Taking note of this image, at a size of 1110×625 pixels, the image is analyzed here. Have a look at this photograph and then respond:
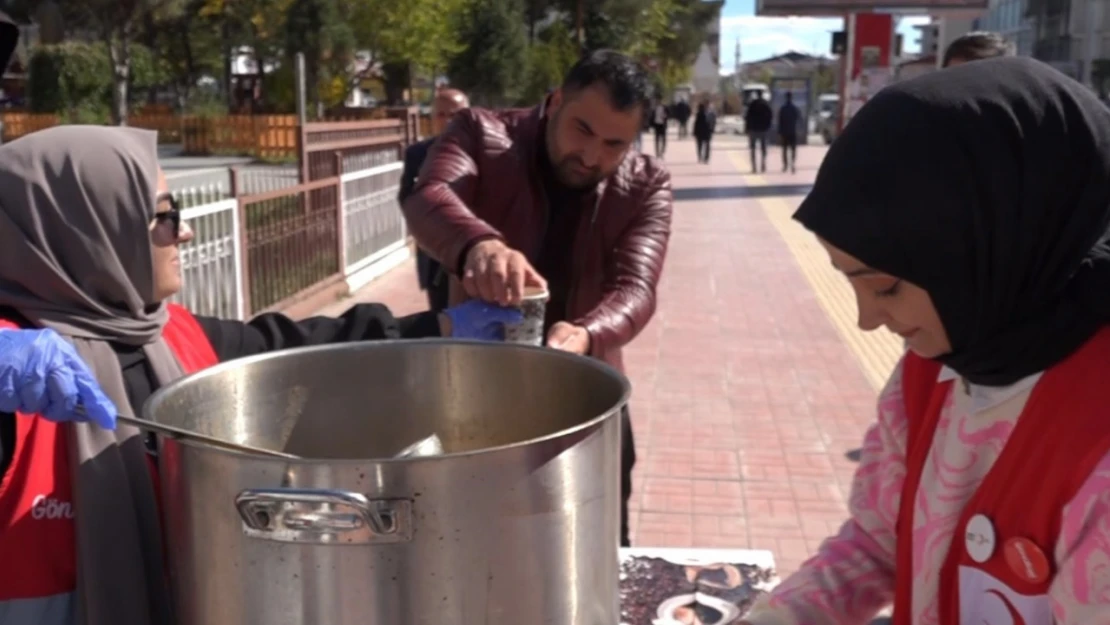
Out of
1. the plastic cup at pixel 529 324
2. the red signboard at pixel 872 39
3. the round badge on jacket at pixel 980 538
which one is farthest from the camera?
the red signboard at pixel 872 39

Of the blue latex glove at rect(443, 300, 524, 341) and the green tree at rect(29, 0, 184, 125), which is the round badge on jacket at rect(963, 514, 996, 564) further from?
the green tree at rect(29, 0, 184, 125)

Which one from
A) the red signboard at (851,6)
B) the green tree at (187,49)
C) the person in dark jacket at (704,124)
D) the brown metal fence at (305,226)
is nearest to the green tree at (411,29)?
the person in dark jacket at (704,124)

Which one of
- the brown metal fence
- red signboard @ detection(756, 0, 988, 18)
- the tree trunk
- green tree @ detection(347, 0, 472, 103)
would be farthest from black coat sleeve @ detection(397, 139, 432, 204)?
the tree trunk

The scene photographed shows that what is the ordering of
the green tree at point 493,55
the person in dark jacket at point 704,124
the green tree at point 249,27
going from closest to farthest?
the green tree at point 493,55, the person in dark jacket at point 704,124, the green tree at point 249,27

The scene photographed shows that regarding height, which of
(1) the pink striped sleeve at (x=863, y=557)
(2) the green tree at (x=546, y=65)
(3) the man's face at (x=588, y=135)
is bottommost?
(1) the pink striped sleeve at (x=863, y=557)

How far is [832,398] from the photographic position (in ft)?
18.7

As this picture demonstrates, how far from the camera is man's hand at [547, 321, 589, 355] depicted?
6.08ft

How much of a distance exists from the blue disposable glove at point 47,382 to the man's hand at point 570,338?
2.58 ft

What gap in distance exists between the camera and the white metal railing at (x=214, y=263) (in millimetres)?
5492

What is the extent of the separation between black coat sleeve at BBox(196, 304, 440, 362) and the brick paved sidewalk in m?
2.17

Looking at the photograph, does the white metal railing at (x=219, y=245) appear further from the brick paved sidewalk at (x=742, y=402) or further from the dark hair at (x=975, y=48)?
the dark hair at (x=975, y=48)

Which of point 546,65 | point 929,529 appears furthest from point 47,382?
point 546,65

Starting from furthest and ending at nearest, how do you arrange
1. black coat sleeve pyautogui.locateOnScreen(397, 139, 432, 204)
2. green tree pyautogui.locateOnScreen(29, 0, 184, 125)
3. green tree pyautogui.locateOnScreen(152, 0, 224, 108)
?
green tree pyautogui.locateOnScreen(152, 0, 224, 108) → green tree pyautogui.locateOnScreen(29, 0, 184, 125) → black coat sleeve pyautogui.locateOnScreen(397, 139, 432, 204)

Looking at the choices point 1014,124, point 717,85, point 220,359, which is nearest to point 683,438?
point 220,359
